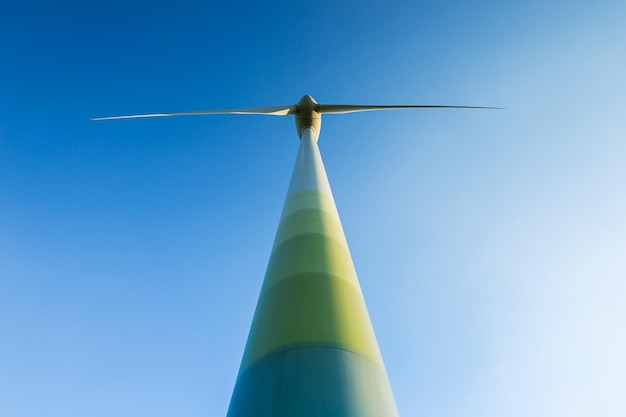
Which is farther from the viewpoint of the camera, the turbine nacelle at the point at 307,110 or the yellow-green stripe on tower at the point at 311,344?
the turbine nacelle at the point at 307,110

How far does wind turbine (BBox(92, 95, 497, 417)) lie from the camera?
323 centimetres

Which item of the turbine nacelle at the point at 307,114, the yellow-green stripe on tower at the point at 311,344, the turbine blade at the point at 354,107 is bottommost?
the yellow-green stripe on tower at the point at 311,344

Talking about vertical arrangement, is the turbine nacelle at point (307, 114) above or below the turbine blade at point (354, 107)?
below

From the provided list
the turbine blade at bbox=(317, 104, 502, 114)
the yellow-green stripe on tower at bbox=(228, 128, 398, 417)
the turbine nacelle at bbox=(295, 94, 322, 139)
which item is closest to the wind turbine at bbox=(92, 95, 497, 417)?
the yellow-green stripe on tower at bbox=(228, 128, 398, 417)

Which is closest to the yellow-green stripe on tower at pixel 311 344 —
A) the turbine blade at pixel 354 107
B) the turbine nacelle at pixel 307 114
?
the turbine nacelle at pixel 307 114

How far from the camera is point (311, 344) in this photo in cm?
363

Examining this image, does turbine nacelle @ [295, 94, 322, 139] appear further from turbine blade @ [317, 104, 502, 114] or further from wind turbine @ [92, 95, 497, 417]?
wind turbine @ [92, 95, 497, 417]

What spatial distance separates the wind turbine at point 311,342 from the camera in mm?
3229

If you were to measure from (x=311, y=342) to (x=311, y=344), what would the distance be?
0.02m

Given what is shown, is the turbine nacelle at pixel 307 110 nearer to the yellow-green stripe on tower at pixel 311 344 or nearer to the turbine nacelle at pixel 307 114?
the turbine nacelle at pixel 307 114

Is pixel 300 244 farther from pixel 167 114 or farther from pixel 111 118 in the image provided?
pixel 111 118

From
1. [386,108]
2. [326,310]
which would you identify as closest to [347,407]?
[326,310]

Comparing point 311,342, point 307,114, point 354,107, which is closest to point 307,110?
point 307,114

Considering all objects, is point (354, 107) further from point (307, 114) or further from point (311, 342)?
point (311, 342)
